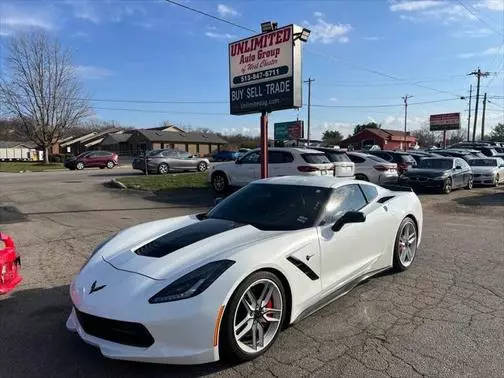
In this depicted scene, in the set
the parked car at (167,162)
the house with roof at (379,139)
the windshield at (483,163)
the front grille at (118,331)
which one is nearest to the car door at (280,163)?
the front grille at (118,331)

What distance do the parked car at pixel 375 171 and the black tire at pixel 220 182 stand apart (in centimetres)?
512

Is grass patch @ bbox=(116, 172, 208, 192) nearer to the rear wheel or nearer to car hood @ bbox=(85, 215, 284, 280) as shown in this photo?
the rear wheel

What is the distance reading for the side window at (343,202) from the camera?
4811 millimetres

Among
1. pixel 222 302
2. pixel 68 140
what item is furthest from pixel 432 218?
pixel 68 140

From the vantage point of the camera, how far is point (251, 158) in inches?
600

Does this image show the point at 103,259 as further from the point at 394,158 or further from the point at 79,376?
the point at 394,158

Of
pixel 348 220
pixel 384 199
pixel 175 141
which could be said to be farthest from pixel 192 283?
pixel 175 141

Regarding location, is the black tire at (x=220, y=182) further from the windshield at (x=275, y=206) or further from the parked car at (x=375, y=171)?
the windshield at (x=275, y=206)

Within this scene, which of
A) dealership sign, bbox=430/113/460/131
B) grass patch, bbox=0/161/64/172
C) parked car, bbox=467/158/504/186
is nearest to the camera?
parked car, bbox=467/158/504/186

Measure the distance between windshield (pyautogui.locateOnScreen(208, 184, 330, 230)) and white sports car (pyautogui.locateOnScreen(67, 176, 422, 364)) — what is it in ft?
0.04

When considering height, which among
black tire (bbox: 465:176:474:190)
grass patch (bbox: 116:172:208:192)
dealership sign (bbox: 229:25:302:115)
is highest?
dealership sign (bbox: 229:25:302:115)

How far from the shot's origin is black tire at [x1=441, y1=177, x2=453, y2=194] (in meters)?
17.4

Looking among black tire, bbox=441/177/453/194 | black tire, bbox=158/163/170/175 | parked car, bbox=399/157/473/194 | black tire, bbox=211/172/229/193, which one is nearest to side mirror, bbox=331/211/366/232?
black tire, bbox=211/172/229/193

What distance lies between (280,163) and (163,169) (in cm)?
1414
